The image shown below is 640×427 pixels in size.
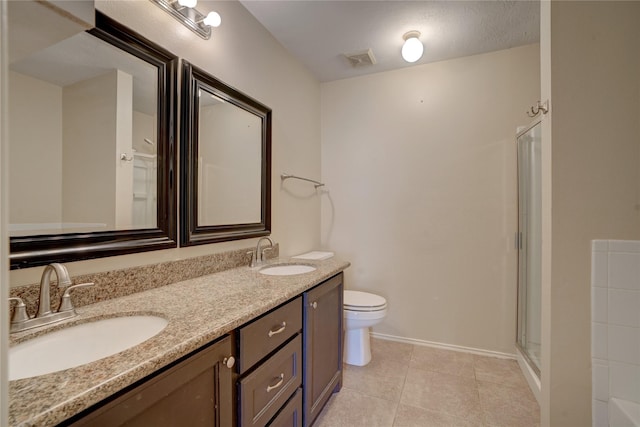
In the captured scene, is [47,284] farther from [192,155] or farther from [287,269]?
[287,269]

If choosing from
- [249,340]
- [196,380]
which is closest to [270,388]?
[249,340]

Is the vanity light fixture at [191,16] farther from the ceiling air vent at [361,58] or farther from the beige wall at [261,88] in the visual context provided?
the ceiling air vent at [361,58]

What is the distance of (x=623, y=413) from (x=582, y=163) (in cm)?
88

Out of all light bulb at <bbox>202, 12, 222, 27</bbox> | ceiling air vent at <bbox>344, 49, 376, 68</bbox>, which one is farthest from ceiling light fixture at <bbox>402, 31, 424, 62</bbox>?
light bulb at <bbox>202, 12, 222, 27</bbox>

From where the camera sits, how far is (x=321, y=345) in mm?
1531

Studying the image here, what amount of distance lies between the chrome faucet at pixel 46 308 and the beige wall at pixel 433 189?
2.13 meters

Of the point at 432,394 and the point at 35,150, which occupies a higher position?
the point at 35,150

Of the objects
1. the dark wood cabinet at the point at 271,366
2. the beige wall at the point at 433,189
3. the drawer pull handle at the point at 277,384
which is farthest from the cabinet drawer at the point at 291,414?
the beige wall at the point at 433,189

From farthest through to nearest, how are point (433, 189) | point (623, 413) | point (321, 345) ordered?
1. point (433, 189)
2. point (321, 345)
3. point (623, 413)

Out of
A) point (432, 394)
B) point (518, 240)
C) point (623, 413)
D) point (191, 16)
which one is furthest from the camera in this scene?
point (518, 240)

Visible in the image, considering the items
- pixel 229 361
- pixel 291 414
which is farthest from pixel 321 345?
pixel 229 361

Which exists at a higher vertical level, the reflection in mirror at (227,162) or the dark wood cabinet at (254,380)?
the reflection in mirror at (227,162)

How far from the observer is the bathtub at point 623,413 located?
928 mm

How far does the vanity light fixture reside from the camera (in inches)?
50.0
